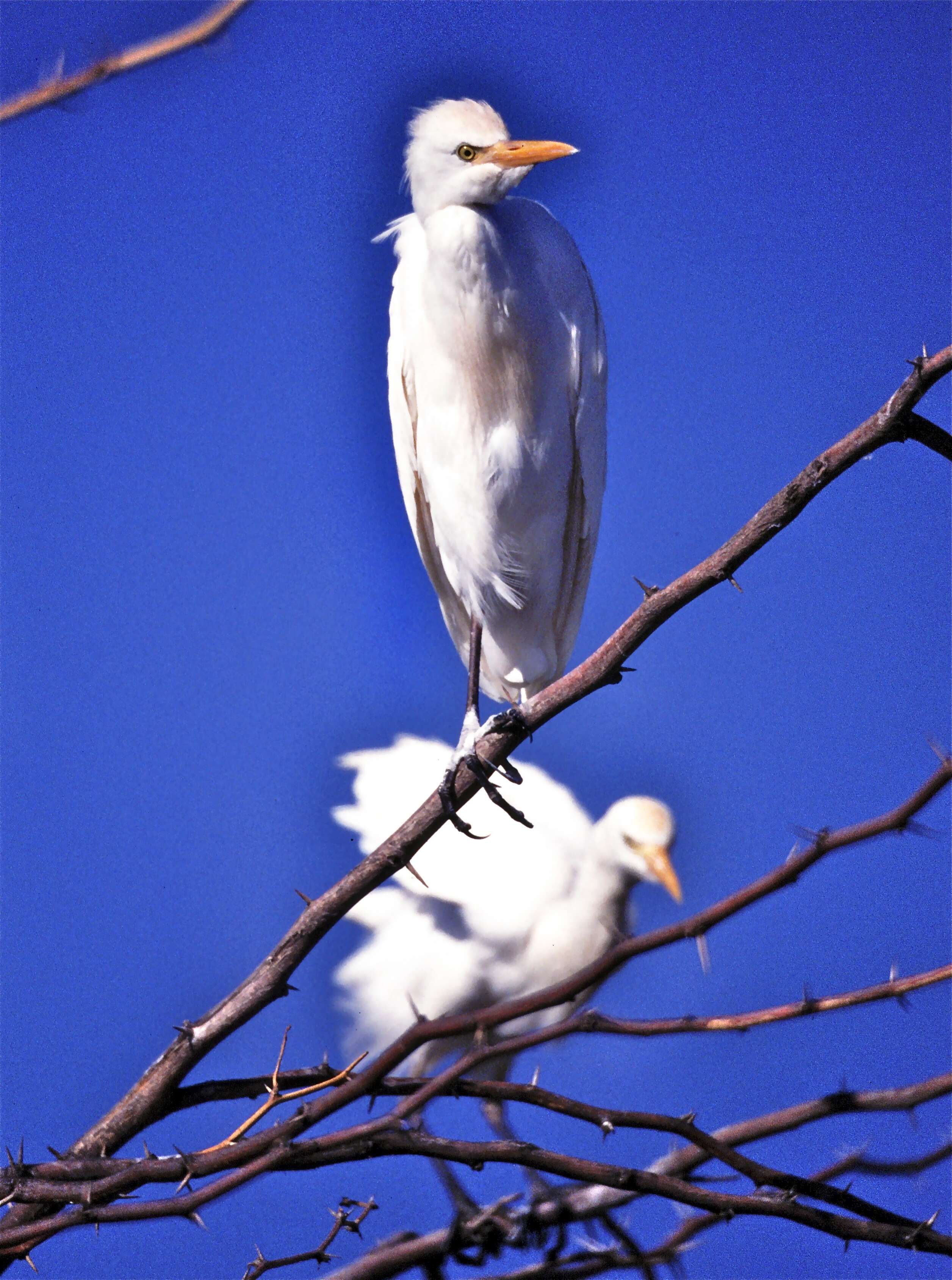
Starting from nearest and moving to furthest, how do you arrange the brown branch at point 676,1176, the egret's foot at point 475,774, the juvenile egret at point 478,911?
the brown branch at point 676,1176 < the egret's foot at point 475,774 < the juvenile egret at point 478,911

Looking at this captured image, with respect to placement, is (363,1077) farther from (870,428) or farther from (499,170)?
(499,170)

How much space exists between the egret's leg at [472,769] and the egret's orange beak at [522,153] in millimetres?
435

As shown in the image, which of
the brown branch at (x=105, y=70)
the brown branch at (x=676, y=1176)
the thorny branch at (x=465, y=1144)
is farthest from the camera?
the brown branch at (x=676, y=1176)

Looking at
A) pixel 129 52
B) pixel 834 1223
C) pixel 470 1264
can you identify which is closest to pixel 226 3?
pixel 129 52

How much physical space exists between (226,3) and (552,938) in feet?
2.48

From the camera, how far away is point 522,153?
0.92 m

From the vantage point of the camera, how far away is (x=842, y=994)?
27.4 inches

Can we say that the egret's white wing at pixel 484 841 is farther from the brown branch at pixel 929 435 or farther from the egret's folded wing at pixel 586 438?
the brown branch at pixel 929 435

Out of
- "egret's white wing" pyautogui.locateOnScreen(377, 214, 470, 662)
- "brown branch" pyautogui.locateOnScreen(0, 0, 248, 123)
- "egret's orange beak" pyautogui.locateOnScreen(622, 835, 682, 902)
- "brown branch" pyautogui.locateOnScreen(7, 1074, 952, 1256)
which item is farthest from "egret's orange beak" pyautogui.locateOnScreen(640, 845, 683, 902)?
"brown branch" pyautogui.locateOnScreen(0, 0, 248, 123)

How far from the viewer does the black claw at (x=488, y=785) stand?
36.7 inches

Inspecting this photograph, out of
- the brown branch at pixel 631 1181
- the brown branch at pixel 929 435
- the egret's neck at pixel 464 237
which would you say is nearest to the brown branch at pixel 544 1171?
the brown branch at pixel 631 1181

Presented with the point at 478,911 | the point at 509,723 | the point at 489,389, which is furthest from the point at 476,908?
the point at 489,389

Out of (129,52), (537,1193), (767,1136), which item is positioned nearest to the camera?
(129,52)

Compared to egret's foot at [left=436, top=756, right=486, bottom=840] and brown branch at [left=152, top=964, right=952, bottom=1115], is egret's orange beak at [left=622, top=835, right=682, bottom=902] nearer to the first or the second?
egret's foot at [left=436, top=756, right=486, bottom=840]
